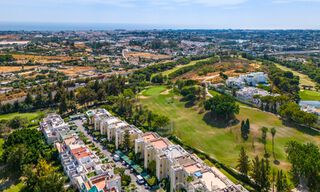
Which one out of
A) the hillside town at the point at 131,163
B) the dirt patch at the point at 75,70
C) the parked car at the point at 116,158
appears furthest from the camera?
the dirt patch at the point at 75,70

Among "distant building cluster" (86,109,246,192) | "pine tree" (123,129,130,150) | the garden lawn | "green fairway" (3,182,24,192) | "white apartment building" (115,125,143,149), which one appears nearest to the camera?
"distant building cluster" (86,109,246,192)

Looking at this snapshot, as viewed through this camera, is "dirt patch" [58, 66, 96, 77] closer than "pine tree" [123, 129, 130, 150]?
No

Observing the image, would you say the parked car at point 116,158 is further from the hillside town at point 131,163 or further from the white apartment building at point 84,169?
the white apartment building at point 84,169

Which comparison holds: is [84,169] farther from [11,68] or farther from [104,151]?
[11,68]

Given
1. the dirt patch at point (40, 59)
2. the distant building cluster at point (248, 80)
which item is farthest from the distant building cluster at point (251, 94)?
the dirt patch at point (40, 59)

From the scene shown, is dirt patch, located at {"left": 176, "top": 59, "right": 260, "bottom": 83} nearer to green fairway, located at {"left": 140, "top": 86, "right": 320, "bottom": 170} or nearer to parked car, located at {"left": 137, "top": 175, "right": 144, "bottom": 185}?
green fairway, located at {"left": 140, "top": 86, "right": 320, "bottom": 170}

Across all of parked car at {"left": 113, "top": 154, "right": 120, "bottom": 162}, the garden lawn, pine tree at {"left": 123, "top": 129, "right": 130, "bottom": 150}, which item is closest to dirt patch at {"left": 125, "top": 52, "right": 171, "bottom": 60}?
the garden lawn
